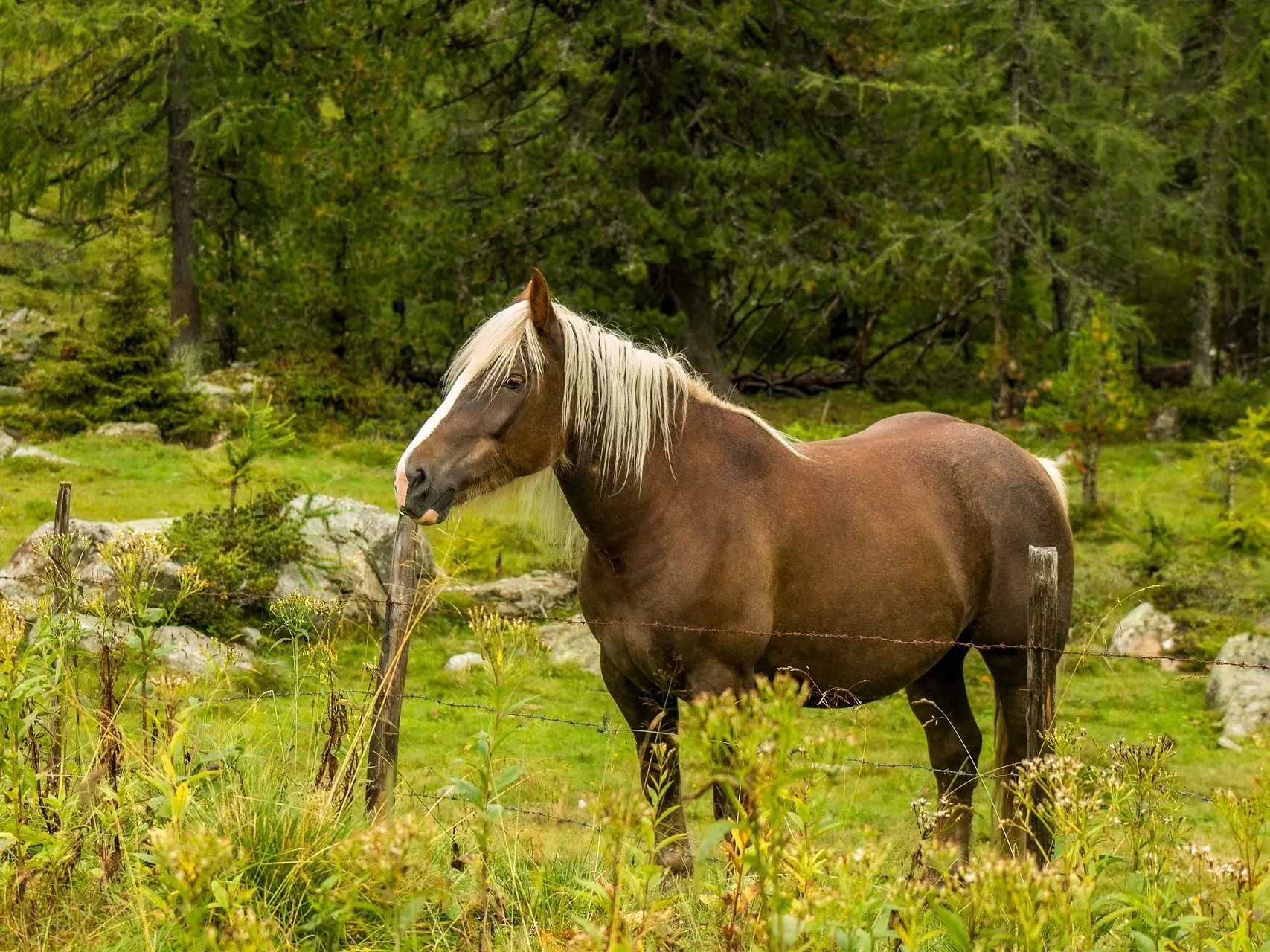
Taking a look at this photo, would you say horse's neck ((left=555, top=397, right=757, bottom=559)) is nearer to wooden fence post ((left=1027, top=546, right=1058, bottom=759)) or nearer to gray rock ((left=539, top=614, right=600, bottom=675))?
wooden fence post ((left=1027, top=546, right=1058, bottom=759))

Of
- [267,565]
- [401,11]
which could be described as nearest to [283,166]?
[401,11]

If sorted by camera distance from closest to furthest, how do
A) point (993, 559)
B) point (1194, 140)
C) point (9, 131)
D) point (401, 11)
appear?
point (993, 559) → point (401, 11) → point (9, 131) → point (1194, 140)

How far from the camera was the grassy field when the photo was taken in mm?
6383

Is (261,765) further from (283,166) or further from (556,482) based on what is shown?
(283,166)

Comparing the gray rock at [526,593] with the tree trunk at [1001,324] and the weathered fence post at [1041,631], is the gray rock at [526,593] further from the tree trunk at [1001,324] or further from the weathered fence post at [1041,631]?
the tree trunk at [1001,324]

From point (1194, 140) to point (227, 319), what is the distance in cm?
1663

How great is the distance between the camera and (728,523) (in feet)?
15.0

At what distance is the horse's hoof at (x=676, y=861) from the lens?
4.30 m

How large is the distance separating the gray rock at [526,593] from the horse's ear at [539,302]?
5.39 m

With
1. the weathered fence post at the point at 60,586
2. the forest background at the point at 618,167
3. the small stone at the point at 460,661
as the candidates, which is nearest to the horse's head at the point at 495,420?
the weathered fence post at the point at 60,586

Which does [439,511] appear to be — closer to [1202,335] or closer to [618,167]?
[618,167]

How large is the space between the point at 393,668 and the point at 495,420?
0.88 m

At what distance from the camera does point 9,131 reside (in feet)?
→ 60.7

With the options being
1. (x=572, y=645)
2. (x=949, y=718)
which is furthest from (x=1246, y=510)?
(x=949, y=718)
